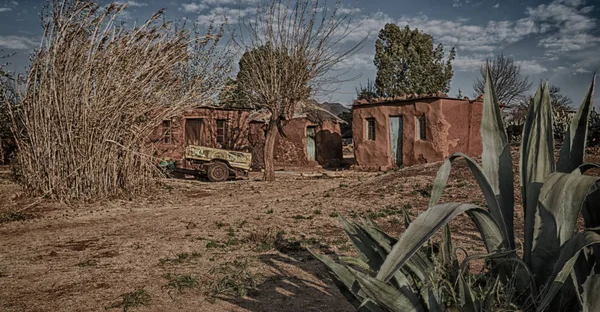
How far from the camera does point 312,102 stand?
15000 millimetres

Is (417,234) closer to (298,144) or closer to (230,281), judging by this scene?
(230,281)

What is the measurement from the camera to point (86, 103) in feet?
23.2

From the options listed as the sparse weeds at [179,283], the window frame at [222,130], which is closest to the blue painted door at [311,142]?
the window frame at [222,130]

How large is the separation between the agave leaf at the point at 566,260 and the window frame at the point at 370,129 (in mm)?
15467

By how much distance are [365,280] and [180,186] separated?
9692 mm

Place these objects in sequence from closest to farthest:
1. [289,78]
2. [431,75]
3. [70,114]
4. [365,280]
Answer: [365,280]
[70,114]
[289,78]
[431,75]

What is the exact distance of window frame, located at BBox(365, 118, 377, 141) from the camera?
16.8 meters

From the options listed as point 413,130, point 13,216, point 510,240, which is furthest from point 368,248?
point 413,130

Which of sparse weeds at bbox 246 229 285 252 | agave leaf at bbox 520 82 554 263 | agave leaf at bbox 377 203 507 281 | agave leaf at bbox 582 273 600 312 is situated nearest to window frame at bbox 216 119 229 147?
sparse weeds at bbox 246 229 285 252

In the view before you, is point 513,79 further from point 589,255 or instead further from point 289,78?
point 589,255

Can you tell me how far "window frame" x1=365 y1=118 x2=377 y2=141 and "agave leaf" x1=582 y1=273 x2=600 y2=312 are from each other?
15.6 meters

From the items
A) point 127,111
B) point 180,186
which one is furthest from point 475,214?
point 180,186

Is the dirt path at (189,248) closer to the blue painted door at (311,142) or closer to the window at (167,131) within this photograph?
the window at (167,131)

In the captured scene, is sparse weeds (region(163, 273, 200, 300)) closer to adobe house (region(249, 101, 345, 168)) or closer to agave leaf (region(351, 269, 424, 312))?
agave leaf (region(351, 269, 424, 312))
